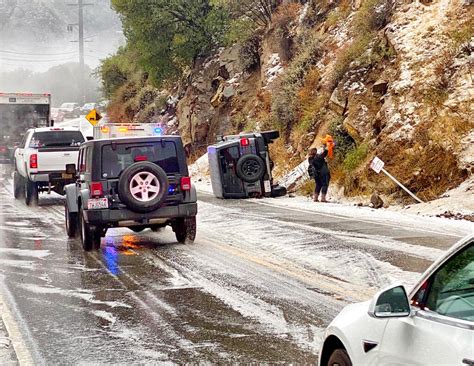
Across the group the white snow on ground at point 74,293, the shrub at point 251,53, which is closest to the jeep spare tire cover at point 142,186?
the white snow on ground at point 74,293

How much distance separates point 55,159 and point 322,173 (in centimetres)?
713

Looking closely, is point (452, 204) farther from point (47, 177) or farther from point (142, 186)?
point (47, 177)

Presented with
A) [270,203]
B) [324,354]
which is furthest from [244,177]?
[324,354]

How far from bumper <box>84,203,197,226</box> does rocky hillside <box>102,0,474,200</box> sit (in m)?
7.64

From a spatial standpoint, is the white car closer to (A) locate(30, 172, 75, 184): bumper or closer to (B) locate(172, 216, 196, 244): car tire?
(B) locate(172, 216, 196, 244): car tire

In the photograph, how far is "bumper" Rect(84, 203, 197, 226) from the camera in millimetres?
13719

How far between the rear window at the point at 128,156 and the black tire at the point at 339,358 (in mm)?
9381

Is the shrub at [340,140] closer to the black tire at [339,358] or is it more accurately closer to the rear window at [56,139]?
the rear window at [56,139]

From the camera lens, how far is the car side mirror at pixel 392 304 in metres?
3.96

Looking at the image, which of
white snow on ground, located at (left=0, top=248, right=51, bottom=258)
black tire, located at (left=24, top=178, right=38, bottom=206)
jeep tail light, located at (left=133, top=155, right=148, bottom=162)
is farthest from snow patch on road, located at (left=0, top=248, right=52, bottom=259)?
black tire, located at (left=24, top=178, right=38, bottom=206)

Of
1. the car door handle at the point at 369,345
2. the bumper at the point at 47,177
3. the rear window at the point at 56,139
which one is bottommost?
the car door handle at the point at 369,345

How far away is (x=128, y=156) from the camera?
14.0 metres

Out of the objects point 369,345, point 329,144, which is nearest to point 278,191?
point 329,144

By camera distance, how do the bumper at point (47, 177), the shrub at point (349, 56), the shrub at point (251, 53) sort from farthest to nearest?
the shrub at point (251, 53) < the shrub at point (349, 56) < the bumper at point (47, 177)
